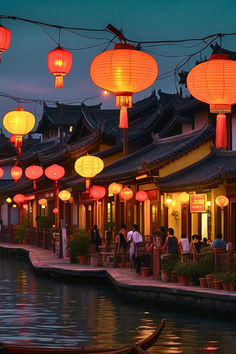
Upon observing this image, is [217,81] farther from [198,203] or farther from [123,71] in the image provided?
[198,203]

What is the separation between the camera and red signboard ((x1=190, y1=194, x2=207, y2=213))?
27484mm

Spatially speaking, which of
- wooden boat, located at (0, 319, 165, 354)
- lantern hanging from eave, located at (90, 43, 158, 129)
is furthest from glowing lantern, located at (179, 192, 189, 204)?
wooden boat, located at (0, 319, 165, 354)

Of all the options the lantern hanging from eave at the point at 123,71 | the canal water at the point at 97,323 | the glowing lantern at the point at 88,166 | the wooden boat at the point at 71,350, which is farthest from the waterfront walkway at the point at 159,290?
the wooden boat at the point at 71,350

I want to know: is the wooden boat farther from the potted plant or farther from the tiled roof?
the potted plant

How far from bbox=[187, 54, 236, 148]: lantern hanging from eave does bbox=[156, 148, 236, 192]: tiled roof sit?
9584 mm

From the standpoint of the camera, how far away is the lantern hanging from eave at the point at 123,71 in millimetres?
15641

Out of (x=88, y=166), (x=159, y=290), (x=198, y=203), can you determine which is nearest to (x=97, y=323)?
(x=159, y=290)

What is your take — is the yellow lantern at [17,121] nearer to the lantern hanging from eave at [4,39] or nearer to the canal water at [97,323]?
the canal water at [97,323]

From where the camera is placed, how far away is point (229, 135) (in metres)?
30.1

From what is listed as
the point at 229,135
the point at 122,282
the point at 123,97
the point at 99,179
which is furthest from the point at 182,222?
the point at 123,97

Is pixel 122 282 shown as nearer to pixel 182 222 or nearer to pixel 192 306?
pixel 192 306

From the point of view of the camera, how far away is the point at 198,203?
27734mm

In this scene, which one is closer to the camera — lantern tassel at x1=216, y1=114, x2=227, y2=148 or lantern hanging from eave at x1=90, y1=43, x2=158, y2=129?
lantern tassel at x1=216, y1=114, x2=227, y2=148

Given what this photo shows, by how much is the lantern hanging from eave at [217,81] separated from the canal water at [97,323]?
11.9ft
